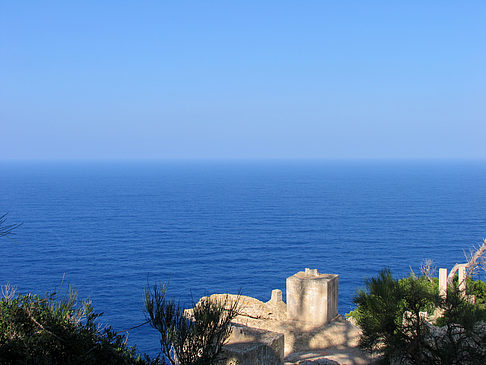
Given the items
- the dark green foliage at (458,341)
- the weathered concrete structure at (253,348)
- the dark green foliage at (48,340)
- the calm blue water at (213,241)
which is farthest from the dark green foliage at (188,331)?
the calm blue water at (213,241)

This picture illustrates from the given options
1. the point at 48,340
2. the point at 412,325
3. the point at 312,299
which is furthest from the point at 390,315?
the point at 312,299

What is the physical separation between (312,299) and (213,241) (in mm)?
57663

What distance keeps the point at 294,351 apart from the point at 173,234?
6742 cm

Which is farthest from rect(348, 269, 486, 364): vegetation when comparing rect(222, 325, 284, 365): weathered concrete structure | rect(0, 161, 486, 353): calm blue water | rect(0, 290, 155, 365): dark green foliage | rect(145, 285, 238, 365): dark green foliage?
rect(0, 161, 486, 353): calm blue water

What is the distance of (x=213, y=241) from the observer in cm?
8512

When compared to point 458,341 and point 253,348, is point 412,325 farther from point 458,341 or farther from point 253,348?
point 253,348

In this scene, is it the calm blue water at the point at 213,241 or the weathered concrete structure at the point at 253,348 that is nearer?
the weathered concrete structure at the point at 253,348

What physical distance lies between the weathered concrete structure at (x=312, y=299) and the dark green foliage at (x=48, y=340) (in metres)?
14.8

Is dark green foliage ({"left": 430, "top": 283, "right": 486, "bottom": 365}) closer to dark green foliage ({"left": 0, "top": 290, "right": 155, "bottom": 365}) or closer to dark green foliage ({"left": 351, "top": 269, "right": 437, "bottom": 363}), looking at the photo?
dark green foliage ({"left": 351, "top": 269, "right": 437, "bottom": 363})

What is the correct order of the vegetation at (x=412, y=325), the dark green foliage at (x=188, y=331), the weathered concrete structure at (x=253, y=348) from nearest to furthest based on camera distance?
1. the dark green foliage at (x=188, y=331)
2. the vegetation at (x=412, y=325)
3. the weathered concrete structure at (x=253, y=348)

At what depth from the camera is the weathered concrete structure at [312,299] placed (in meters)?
28.0

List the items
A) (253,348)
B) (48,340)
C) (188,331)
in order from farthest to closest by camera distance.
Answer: (253,348) → (188,331) → (48,340)

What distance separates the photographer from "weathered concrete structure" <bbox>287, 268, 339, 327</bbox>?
2805 centimetres

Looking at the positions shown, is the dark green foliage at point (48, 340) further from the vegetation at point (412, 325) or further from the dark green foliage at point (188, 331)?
the vegetation at point (412, 325)
